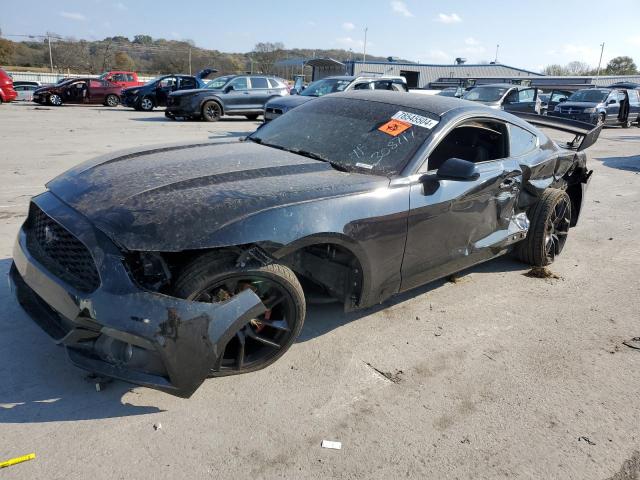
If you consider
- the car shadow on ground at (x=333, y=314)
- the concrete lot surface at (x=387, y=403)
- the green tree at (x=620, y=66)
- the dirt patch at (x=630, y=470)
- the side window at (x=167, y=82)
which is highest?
the green tree at (x=620, y=66)

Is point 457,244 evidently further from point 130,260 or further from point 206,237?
point 130,260

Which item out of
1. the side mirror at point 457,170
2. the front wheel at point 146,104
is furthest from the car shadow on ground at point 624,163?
the front wheel at point 146,104

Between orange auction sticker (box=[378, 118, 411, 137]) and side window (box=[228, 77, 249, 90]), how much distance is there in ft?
45.9

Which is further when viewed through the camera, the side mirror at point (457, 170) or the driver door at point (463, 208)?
the driver door at point (463, 208)

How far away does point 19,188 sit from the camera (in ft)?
20.5

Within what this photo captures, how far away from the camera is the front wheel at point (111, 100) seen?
71.3 ft

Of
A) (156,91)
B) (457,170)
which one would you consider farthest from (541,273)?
(156,91)

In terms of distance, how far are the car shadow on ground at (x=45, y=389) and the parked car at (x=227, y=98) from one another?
1364 centimetres

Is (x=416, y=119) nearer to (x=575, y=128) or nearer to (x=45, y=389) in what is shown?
(x=575, y=128)

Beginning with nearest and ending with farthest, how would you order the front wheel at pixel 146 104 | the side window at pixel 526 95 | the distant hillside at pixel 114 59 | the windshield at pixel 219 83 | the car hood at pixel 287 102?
the car hood at pixel 287 102 < the windshield at pixel 219 83 < the side window at pixel 526 95 < the front wheel at pixel 146 104 < the distant hillside at pixel 114 59

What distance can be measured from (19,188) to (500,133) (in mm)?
5822

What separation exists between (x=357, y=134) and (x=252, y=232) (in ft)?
4.79

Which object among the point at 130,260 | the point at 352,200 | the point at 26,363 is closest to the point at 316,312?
the point at 352,200

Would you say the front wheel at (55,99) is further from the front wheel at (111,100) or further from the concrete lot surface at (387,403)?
the concrete lot surface at (387,403)
